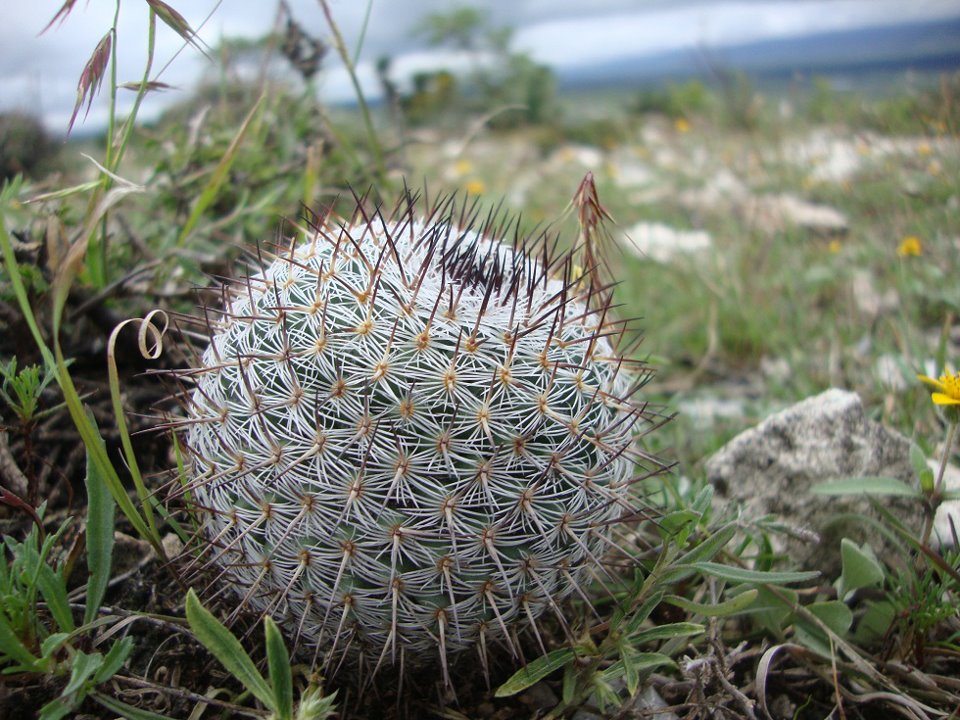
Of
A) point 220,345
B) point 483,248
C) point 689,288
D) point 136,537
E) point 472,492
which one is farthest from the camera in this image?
point 689,288

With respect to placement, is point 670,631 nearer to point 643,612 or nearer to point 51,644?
point 643,612

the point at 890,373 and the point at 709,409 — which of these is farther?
the point at 709,409

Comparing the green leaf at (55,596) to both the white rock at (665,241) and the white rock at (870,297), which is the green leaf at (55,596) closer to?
the white rock at (870,297)

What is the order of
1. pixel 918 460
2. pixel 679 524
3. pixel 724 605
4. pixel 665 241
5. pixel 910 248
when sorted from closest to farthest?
pixel 724 605
pixel 679 524
pixel 918 460
pixel 910 248
pixel 665 241

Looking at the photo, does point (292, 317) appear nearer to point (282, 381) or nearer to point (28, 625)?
point (282, 381)

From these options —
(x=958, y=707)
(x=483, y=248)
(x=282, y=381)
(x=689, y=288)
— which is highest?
(x=483, y=248)

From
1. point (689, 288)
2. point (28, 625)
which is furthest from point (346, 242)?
point (689, 288)

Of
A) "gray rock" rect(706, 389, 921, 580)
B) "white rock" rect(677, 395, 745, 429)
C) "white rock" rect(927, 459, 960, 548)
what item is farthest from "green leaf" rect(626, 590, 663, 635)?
"white rock" rect(677, 395, 745, 429)

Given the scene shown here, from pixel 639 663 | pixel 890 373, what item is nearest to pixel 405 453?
pixel 639 663
